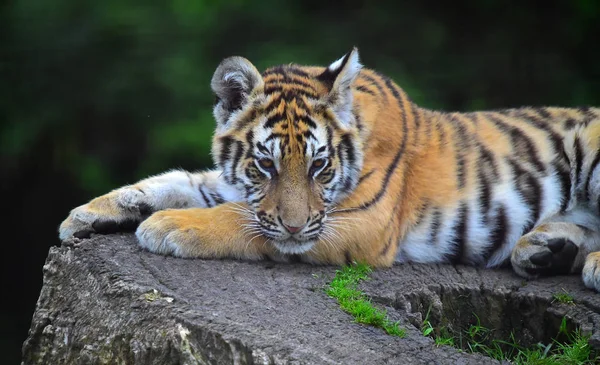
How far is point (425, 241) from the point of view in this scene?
13.4 feet

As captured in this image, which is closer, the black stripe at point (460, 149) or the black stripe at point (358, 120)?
the black stripe at point (358, 120)

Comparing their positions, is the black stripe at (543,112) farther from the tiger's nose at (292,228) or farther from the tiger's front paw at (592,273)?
the tiger's nose at (292,228)

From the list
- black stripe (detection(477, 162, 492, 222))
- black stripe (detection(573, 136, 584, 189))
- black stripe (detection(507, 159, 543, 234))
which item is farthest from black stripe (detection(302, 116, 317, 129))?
black stripe (detection(573, 136, 584, 189))

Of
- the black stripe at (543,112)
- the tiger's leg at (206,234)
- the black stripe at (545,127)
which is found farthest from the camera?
the black stripe at (543,112)

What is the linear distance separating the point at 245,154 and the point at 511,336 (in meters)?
1.30

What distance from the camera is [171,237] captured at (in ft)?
11.9

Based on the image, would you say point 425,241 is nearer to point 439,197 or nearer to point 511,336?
point 439,197

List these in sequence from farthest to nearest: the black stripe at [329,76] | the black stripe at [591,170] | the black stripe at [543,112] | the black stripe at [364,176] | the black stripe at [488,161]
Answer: the black stripe at [543,112] < the black stripe at [488,161] < the black stripe at [591,170] < the black stripe at [364,176] < the black stripe at [329,76]

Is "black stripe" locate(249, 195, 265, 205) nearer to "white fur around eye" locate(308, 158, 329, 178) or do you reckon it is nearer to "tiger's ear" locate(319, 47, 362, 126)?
"white fur around eye" locate(308, 158, 329, 178)

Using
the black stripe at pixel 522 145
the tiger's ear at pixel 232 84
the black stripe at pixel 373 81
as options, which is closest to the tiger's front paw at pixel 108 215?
the tiger's ear at pixel 232 84

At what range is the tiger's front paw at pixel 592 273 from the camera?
3.60 m

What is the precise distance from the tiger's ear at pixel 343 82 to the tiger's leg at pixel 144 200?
57cm

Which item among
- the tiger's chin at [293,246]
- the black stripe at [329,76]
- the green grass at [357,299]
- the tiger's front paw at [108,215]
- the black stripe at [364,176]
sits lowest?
the green grass at [357,299]

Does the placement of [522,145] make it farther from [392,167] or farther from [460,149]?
[392,167]
